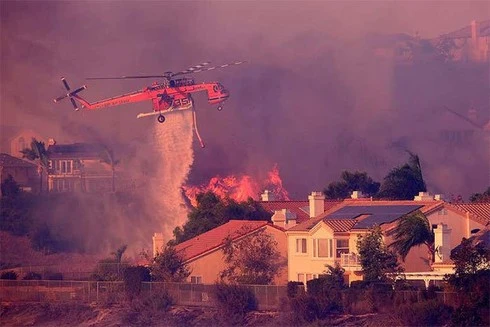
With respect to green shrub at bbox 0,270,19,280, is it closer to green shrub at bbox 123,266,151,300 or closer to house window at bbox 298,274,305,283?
green shrub at bbox 123,266,151,300

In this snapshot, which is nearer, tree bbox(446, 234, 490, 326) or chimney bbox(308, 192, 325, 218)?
tree bbox(446, 234, 490, 326)

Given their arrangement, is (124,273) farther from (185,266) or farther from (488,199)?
(488,199)

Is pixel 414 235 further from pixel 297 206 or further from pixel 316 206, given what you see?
pixel 297 206

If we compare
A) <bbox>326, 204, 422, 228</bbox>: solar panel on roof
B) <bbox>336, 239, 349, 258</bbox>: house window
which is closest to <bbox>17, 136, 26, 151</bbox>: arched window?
<bbox>326, 204, 422, 228</bbox>: solar panel on roof

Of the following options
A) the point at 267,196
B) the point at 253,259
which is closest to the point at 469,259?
the point at 253,259

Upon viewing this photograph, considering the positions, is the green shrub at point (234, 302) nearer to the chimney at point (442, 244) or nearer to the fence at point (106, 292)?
the fence at point (106, 292)

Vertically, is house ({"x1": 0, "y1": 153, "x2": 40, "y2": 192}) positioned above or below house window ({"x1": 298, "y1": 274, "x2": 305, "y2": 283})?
above
